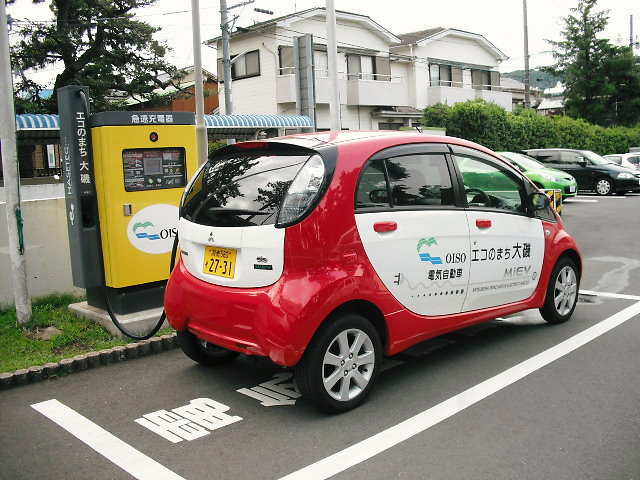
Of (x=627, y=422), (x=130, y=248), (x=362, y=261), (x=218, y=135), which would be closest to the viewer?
(x=627, y=422)

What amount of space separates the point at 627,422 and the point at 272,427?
7.17 feet

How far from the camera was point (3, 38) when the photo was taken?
5.63 metres

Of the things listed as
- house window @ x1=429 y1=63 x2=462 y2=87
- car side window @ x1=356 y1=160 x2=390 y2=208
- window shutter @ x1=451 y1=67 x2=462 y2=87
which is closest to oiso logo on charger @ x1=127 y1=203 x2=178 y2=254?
car side window @ x1=356 y1=160 x2=390 y2=208

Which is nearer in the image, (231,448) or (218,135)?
(231,448)

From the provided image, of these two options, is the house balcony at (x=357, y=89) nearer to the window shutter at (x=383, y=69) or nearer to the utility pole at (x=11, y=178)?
the window shutter at (x=383, y=69)

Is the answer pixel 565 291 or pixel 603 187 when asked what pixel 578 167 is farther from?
pixel 565 291

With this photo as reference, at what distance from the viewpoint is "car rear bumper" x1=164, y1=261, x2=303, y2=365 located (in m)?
3.83

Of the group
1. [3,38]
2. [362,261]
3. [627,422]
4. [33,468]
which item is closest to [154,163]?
[3,38]

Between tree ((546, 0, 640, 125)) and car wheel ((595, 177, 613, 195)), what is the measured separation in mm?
23455

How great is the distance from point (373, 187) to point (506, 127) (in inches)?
937

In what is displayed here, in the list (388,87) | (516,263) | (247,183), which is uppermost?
(388,87)

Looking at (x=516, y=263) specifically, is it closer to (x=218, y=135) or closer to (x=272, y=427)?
(x=272, y=427)

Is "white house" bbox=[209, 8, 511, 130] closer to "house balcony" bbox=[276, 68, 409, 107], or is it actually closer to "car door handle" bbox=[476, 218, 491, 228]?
"house balcony" bbox=[276, 68, 409, 107]

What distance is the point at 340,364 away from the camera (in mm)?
4062
